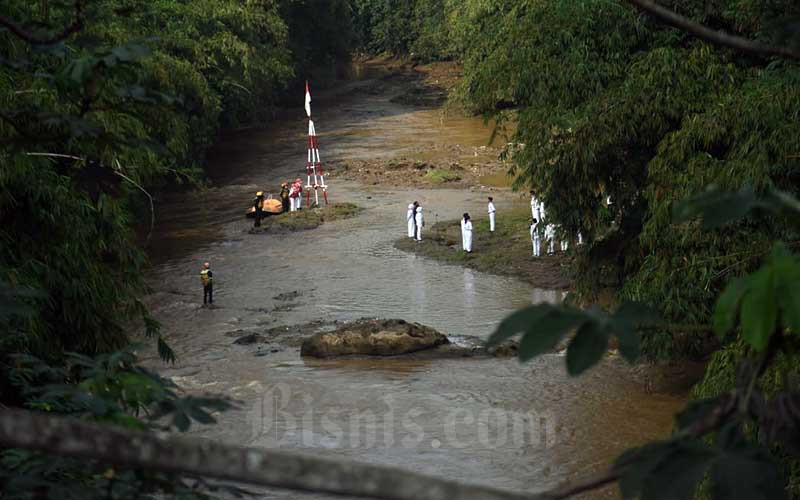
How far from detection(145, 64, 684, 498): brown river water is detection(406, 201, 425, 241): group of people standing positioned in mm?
586

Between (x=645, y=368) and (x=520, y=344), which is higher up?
(x=520, y=344)

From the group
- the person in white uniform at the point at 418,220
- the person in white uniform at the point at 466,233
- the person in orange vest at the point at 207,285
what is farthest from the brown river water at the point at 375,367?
the person in white uniform at the point at 466,233

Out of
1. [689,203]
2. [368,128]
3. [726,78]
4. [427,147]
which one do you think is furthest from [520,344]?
[368,128]

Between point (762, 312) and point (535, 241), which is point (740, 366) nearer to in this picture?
point (762, 312)

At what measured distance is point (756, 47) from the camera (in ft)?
8.62

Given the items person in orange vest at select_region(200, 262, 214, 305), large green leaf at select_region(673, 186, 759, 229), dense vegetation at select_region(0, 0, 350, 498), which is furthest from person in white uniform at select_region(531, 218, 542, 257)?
large green leaf at select_region(673, 186, 759, 229)

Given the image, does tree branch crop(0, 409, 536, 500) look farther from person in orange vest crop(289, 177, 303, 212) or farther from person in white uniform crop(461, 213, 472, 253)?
person in orange vest crop(289, 177, 303, 212)

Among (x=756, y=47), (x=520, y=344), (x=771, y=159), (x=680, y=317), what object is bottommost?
(x=680, y=317)

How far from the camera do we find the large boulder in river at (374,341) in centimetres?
1700

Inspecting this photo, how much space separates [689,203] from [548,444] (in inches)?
456

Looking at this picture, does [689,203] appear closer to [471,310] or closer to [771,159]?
[771,159]

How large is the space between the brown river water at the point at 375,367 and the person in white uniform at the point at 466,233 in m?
0.91

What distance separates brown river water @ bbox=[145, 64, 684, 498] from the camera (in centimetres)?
1313

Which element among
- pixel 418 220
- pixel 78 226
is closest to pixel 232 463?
pixel 78 226
